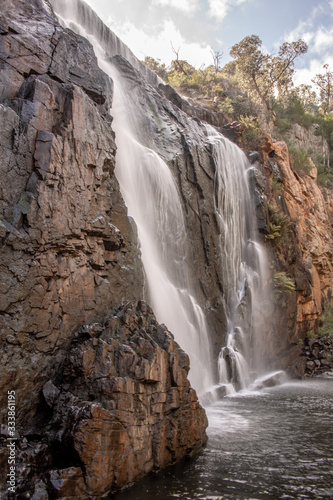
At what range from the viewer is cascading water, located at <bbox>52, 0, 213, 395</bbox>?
38.3ft

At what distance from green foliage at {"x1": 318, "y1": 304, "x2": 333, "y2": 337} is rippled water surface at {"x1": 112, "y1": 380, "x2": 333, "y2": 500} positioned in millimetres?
11502

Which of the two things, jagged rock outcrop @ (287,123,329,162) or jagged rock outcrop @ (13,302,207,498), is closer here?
jagged rock outcrop @ (13,302,207,498)

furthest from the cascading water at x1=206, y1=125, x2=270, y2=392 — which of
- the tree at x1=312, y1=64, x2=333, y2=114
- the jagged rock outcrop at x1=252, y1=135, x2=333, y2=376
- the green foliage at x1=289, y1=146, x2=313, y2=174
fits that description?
the tree at x1=312, y1=64, x2=333, y2=114

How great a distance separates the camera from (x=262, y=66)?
32.5m

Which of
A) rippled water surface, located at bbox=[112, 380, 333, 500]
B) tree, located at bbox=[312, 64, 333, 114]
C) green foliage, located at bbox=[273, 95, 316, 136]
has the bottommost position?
rippled water surface, located at bbox=[112, 380, 333, 500]

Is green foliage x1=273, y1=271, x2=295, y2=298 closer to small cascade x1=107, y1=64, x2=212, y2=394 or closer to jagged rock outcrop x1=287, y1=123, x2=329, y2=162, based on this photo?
small cascade x1=107, y1=64, x2=212, y2=394

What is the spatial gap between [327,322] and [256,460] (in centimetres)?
1750

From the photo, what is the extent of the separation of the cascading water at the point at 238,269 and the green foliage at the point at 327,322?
607 centimetres

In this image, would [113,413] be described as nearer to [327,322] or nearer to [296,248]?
→ [296,248]

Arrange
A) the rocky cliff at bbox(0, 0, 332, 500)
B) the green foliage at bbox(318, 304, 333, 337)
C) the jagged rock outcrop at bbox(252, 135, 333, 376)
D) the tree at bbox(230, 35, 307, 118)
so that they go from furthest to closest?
the tree at bbox(230, 35, 307, 118) < the green foliage at bbox(318, 304, 333, 337) < the jagged rock outcrop at bbox(252, 135, 333, 376) < the rocky cliff at bbox(0, 0, 332, 500)

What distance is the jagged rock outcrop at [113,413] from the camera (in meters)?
5.43

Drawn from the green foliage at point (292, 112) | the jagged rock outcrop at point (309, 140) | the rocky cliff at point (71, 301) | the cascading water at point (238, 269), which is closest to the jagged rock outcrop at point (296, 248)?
the cascading water at point (238, 269)

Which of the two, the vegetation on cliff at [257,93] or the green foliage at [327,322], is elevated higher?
the vegetation on cliff at [257,93]

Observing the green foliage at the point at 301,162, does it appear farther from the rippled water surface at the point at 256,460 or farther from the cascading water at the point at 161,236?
the rippled water surface at the point at 256,460
